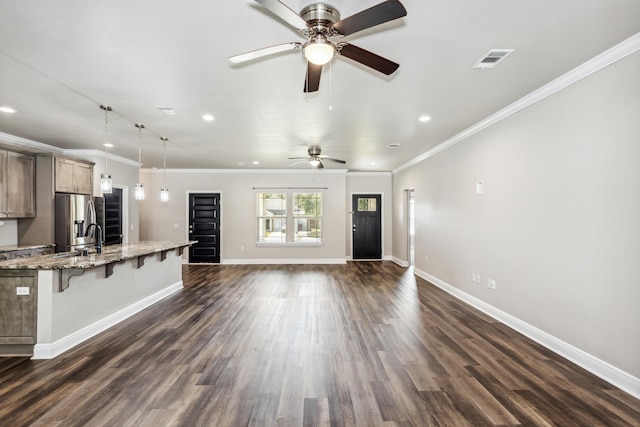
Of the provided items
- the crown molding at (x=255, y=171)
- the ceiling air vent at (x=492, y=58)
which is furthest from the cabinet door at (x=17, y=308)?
the crown molding at (x=255, y=171)

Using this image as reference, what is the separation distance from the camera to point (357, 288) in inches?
231

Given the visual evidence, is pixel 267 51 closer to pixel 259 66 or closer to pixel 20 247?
pixel 259 66

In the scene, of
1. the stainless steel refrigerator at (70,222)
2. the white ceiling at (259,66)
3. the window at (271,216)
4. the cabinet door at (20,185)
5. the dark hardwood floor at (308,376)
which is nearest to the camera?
the white ceiling at (259,66)

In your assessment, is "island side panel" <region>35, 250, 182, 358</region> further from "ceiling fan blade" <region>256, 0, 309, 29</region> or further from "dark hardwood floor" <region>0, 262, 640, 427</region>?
"ceiling fan blade" <region>256, 0, 309, 29</region>

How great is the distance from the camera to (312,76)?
229cm

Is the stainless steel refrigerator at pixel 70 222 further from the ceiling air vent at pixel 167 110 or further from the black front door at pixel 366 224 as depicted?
the black front door at pixel 366 224

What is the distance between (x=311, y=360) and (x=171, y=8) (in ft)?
9.90

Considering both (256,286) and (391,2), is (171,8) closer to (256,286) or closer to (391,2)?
(391,2)

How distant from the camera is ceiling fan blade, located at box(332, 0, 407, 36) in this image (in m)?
1.56

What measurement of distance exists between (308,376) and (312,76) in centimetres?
246

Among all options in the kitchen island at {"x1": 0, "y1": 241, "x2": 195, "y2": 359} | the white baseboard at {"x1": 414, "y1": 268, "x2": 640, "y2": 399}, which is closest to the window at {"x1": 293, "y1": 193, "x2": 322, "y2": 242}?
the white baseboard at {"x1": 414, "y1": 268, "x2": 640, "y2": 399}

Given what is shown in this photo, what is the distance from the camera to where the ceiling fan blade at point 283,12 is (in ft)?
5.19

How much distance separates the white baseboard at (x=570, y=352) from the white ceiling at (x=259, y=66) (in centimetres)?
259

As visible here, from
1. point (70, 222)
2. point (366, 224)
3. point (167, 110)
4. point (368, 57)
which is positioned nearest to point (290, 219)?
point (366, 224)
